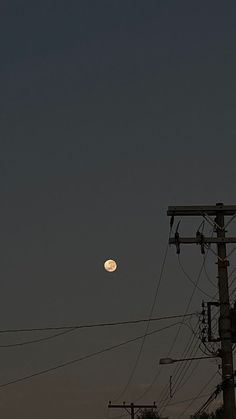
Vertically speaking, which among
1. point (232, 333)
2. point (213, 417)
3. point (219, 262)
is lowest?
point (232, 333)

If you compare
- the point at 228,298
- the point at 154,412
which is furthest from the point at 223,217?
the point at 154,412

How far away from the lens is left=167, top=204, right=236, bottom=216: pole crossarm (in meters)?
28.8

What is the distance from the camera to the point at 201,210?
94.4 feet

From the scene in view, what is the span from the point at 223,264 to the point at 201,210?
6.64 ft

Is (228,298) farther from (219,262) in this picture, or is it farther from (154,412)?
(154,412)

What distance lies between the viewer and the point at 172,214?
28922 mm

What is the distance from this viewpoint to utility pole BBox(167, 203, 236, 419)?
27703 mm

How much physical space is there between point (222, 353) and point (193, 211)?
4961mm

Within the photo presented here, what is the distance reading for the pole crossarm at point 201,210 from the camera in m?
28.8

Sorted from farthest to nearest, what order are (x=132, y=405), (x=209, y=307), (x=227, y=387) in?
1. (x=132, y=405)
2. (x=209, y=307)
3. (x=227, y=387)

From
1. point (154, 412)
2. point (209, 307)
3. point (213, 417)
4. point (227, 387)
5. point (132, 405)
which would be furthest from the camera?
point (154, 412)

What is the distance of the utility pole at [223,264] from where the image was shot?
27703 millimetres

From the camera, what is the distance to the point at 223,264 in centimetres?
2845

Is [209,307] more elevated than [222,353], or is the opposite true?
[209,307]
